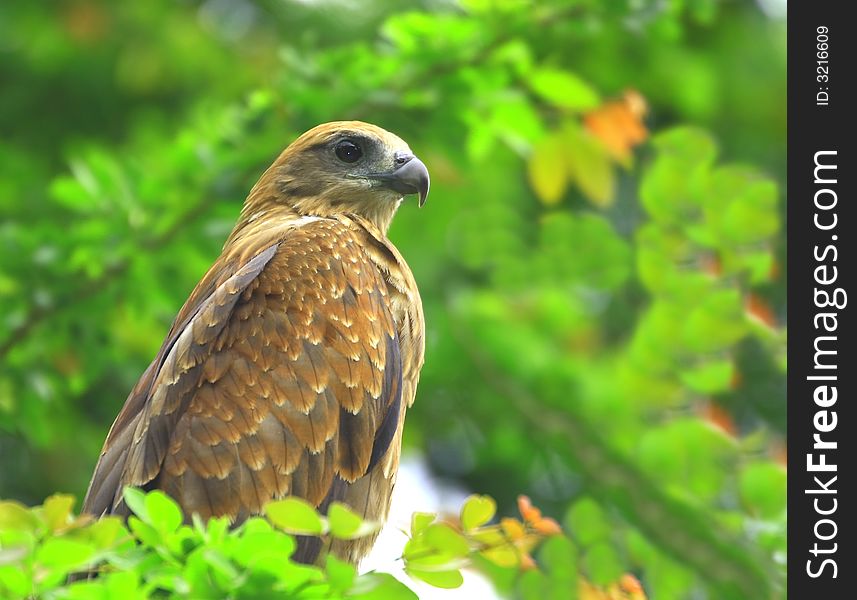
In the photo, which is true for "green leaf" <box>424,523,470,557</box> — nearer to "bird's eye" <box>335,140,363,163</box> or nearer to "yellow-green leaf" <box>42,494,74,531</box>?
"yellow-green leaf" <box>42,494,74,531</box>

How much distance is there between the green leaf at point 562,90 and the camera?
5.52 metres

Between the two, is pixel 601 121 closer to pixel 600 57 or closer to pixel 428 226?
pixel 600 57

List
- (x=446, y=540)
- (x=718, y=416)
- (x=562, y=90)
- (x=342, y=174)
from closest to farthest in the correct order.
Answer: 1. (x=446, y=540)
2. (x=342, y=174)
3. (x=562, y=90)
4. (x=718, y=416)

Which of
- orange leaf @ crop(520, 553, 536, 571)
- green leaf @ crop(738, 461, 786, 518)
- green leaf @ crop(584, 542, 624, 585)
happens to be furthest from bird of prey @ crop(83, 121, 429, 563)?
green leaf @ crop(738, 461, 786, 518)

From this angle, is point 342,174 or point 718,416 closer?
point 342,174

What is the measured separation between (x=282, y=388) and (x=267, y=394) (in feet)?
0.17

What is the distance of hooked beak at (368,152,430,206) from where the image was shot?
477 centimetres

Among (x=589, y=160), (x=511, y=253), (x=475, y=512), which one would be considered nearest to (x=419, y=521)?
(x=475, y=512)

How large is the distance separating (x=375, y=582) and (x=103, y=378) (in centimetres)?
462

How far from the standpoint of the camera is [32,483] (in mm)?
8156

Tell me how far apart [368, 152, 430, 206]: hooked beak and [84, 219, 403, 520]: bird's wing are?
0.53m

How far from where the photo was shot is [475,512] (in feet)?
9.86

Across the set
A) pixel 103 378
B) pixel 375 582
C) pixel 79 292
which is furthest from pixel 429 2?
pixel 375 582

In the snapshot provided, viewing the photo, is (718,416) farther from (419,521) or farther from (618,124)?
(419,521)
